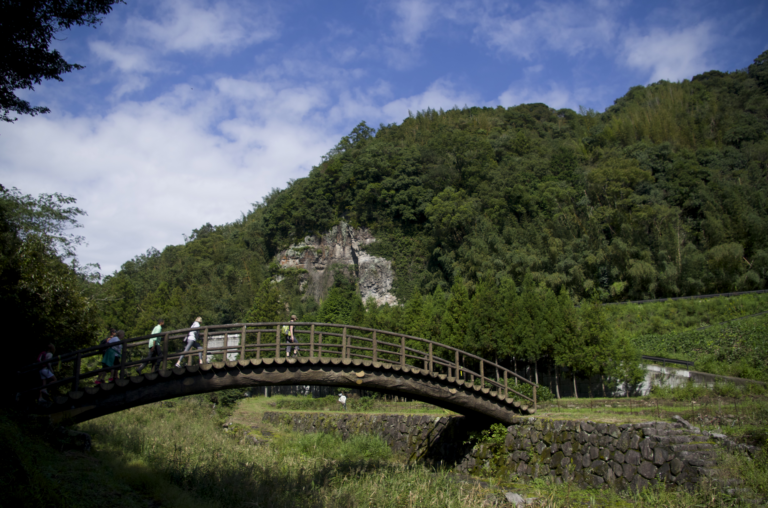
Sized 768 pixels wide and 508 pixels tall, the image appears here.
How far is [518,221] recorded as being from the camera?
4944 cm

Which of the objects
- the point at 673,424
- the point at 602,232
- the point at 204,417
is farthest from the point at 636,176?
the point at 204,417

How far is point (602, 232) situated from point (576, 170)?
15.0 m

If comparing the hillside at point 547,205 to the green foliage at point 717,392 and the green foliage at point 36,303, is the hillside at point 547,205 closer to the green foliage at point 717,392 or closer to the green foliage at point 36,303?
the green foliage at point 717,392

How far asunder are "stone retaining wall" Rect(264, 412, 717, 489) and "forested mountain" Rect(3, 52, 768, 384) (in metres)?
8.55

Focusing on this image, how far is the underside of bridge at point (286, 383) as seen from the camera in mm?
10344

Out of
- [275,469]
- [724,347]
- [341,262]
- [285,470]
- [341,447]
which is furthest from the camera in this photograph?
[341,262]

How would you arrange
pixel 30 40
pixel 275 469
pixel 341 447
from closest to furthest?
pixel 30 40 → pixel 275 469 → pixel 341 447

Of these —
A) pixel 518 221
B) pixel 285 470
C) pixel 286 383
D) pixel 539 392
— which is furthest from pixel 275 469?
pixel 518 221

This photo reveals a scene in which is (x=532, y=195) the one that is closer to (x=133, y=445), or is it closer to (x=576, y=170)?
(x=576, y=170)

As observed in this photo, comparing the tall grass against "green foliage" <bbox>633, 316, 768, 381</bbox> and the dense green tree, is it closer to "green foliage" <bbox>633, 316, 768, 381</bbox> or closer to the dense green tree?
the dense green tree

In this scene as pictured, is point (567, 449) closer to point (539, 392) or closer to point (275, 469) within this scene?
point (539, 392)

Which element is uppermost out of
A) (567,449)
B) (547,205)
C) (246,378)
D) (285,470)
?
(547,205)

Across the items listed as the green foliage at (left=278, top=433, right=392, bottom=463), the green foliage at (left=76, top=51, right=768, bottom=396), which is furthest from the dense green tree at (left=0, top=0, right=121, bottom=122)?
the green foliage at (left=76, top=51, right=768, bottom=396)

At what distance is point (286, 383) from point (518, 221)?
40871 mm
